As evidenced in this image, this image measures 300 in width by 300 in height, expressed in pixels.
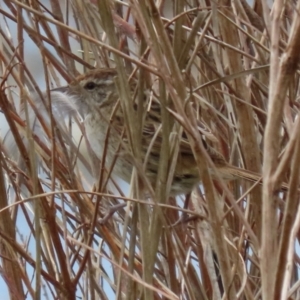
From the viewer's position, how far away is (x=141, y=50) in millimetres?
1672

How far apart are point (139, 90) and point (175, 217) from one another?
91 cm

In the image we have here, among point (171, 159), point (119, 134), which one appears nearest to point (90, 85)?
point (119, 134)

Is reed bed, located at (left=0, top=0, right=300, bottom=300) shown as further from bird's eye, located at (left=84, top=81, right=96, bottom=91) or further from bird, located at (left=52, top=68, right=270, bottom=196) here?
bird's eye, located at (left=84, top=81, right=96, bottom=91)

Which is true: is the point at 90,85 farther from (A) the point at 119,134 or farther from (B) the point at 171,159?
(B) the point at 171,159

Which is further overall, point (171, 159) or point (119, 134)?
point (119, 134)

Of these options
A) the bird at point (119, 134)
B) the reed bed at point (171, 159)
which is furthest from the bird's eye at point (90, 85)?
Answer: the reed bed at point (171, 159)

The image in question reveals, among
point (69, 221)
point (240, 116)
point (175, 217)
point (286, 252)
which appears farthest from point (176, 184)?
point (286, 252)

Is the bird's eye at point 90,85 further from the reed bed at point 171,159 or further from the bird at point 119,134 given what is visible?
the reed bed at point 171,159

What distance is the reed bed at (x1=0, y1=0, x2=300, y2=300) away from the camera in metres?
1.14

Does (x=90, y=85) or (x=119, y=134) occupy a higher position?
(x=90, y=85)

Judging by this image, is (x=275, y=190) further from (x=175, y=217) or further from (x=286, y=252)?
(x=175, y=217)

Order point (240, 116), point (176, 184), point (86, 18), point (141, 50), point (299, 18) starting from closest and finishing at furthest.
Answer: point (299, 18) → point (141, 50) → point (240, 116) → point (86, 18) → point (176, 184)

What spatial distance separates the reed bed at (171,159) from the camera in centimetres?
114

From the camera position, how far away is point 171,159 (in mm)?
1563
